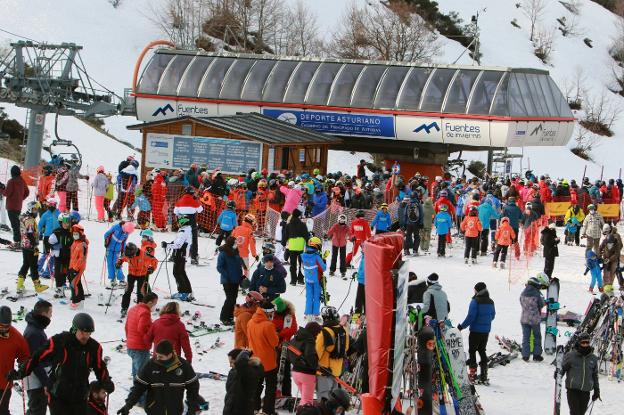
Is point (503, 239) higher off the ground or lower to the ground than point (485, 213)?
lower

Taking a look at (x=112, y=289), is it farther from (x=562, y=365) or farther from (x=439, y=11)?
(x=439, y=11)

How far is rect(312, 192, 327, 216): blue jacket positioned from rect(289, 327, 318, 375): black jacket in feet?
40.5

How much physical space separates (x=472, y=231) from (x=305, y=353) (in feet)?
38.0

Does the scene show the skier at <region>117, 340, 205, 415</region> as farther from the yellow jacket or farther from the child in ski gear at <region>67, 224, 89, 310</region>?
the child in ski gear at <region>67, 224, 89, 310</region>

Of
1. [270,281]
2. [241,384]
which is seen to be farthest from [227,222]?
[241,384]

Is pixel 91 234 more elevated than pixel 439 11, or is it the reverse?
pixel 439 11

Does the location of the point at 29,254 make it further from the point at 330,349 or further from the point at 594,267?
the point at 594,267

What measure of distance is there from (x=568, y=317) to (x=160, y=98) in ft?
68.8

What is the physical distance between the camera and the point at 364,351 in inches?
477

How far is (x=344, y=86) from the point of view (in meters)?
34.2

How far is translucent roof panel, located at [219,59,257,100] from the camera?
34938 millimetres

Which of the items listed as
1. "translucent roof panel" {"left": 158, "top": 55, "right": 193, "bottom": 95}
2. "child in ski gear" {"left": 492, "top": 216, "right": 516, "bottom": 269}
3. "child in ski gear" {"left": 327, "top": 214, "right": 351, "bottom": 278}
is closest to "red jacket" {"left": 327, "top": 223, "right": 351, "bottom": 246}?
"child in ski gear" {"left": 327, "top": 214, "right": 351, "bottom": 278}

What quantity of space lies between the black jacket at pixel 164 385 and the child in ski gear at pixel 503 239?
1318 cm

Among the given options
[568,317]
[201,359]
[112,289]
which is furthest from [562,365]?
[112,289]
